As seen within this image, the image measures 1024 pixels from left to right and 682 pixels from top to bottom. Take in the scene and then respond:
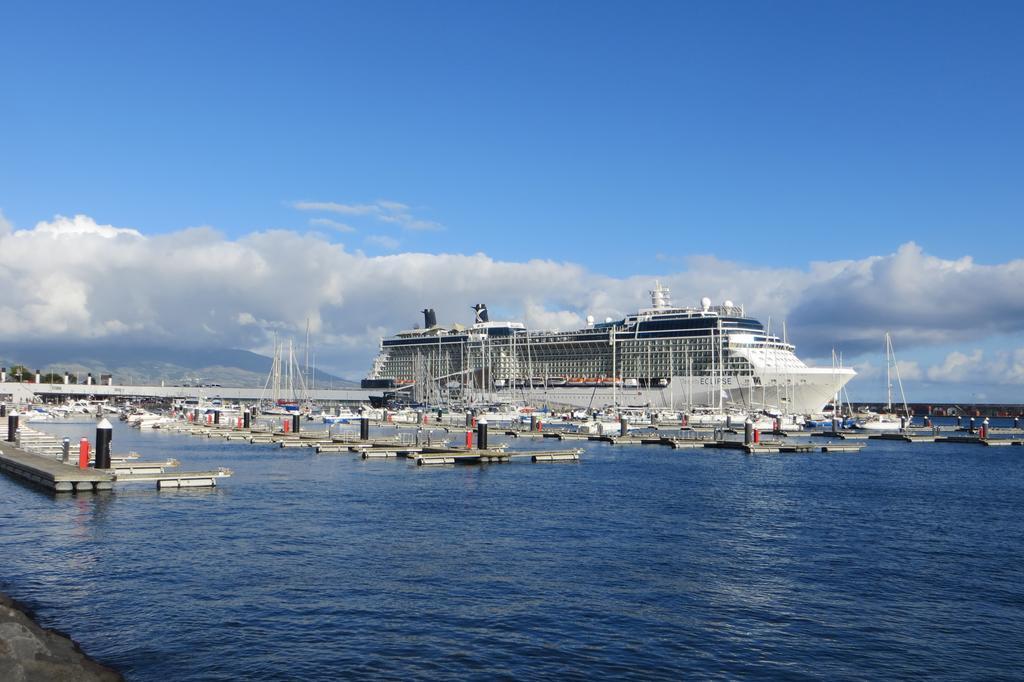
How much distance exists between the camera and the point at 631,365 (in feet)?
390

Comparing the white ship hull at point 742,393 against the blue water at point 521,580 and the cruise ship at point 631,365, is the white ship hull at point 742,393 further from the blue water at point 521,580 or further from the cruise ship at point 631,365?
the blue water at point 521,580

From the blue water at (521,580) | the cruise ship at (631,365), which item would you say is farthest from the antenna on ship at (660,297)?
the blue water at (521,580)

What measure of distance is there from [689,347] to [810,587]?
302ft

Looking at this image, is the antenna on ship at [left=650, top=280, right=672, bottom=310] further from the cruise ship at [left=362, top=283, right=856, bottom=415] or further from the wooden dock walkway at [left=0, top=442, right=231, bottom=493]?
the wooden dock walkway at [left=0, top=442, right=231, bottom=493]

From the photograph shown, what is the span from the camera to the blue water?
16.3 m

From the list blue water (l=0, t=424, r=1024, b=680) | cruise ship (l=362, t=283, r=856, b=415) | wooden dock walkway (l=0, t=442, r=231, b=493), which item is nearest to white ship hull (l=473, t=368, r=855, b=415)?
cruise ship (l=362, t=283, r=856, b=415)

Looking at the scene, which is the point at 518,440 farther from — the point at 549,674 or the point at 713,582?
the point at 549,674

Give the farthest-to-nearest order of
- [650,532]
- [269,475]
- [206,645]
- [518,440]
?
[518,440], [269,475], [650,532], [206,645]

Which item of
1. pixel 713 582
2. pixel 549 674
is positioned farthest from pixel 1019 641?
pixel 549 674

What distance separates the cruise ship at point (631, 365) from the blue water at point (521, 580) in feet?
217

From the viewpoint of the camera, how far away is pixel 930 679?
15.4 metres

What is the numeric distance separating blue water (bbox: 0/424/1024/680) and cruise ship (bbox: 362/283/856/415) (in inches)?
2605

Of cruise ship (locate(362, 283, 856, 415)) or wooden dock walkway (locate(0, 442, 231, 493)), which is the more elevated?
cruise ship (locate(362, 283, 856, 415))

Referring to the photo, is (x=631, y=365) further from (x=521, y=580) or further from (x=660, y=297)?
(x=521, y=580)
